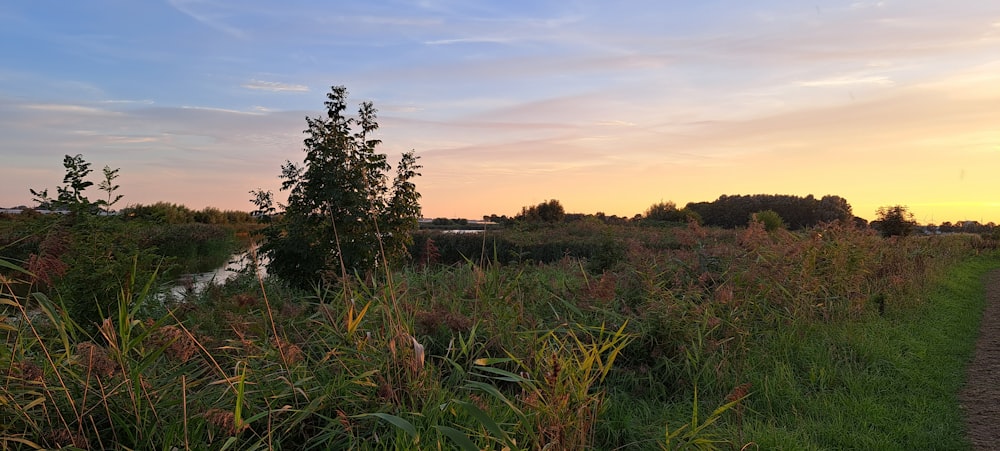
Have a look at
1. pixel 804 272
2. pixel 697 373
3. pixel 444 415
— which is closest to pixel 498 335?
pixel 444 415

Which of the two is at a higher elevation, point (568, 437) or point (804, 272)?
point (804, 272)

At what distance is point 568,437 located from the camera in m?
3.39

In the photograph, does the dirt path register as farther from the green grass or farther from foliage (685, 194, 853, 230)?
foliage (685, 194, 853, 230)

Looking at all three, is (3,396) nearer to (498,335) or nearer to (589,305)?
(498,335)

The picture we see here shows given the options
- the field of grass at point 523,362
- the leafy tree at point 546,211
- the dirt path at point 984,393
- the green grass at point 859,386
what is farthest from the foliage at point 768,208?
the green grass at point 859,386

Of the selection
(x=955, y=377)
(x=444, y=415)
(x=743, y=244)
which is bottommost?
(x=955, y=377)

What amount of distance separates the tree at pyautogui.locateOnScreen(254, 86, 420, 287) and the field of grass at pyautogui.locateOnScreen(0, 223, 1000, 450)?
58 centimetres

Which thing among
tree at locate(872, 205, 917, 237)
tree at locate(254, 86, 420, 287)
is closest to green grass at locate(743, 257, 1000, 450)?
tree at locate(254, 86, 420, 287)

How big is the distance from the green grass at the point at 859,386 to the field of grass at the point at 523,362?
0.08 feet

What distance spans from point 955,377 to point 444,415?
233 inches

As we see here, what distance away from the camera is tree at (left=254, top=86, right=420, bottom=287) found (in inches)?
320

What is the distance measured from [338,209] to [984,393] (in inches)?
284

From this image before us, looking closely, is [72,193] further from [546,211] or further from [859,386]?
[546,211]

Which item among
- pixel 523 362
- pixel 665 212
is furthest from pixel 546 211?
pixel 523 362
